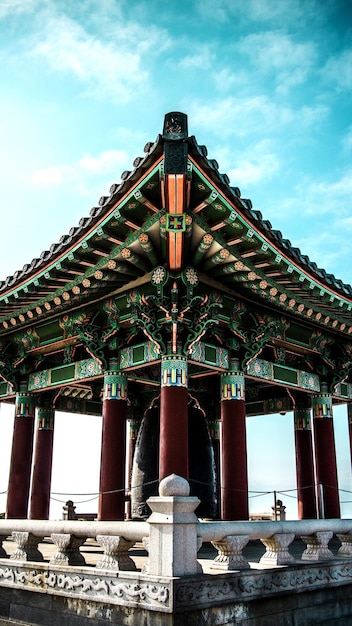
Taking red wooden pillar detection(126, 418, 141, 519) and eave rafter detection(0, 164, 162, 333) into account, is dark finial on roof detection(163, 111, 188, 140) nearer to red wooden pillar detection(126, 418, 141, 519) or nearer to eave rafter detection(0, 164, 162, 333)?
eave rafter detection(0, 164, 162, 333)

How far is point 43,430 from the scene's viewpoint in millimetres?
16594

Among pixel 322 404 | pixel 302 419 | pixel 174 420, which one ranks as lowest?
pixel 174 420

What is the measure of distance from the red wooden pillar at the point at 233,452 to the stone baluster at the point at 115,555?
16.9 feet

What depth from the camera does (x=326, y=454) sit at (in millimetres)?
14719

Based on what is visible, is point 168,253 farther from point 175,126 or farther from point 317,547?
point 317,547

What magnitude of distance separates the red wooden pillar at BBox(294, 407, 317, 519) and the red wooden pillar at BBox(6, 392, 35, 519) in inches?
304

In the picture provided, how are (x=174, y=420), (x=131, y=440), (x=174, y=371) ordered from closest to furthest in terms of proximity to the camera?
(x=174, y=420), (x=174, y=371), (x=131, y=440)

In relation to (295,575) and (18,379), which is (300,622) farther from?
(18,379)

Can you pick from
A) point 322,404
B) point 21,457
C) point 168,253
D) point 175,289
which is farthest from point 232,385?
point 21,457

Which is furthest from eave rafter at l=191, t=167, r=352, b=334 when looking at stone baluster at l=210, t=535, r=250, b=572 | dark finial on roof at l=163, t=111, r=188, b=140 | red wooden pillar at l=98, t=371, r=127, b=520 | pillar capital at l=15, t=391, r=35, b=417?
pillar capital at l=15, t=391, r=35, b=417

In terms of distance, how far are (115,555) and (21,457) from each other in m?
8.57

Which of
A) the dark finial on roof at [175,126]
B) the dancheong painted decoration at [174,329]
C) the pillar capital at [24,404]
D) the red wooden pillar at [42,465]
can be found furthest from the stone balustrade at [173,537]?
the red wooden pillar at [42,465]

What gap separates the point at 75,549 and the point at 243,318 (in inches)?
269

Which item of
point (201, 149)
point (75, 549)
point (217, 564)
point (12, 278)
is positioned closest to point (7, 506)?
point (12, 278)
